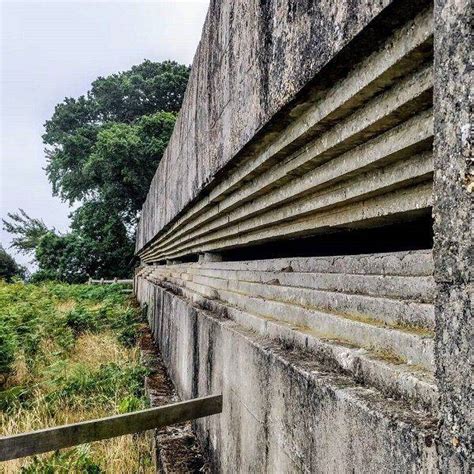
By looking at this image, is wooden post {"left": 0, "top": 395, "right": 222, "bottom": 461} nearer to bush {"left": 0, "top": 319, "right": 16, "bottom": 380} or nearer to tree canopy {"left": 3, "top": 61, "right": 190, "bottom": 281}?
bush {"left": 0, "top": 319, "right": 16, "bottom": 380}

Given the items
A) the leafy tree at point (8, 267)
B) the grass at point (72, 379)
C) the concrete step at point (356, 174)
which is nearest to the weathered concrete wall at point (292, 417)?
the concrete step at point (356, 174)

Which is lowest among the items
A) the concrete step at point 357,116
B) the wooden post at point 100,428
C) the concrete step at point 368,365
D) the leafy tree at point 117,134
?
the wooden post at point 100,428

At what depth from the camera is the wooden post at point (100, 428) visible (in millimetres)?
2266

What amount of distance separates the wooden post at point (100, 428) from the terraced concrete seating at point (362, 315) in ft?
1.70

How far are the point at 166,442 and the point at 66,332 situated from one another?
21.6 ft

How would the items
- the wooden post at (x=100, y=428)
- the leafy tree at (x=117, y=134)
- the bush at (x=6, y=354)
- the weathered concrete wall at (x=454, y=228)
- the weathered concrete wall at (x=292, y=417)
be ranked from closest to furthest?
the weathered concrete wall at (x=454, y=228) → the weathered concrete wall at (x=292, y=417) → the wooden post at (x=100, y=428) → the bush at (x=6, y=354) → the leafy tree at (x=117, y=134)

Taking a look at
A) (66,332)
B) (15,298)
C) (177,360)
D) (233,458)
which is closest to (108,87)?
(15,298)

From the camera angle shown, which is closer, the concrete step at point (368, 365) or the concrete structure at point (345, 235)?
the concrete structure at point (345, 235)

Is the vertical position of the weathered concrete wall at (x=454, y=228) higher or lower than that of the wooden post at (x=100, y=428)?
higher

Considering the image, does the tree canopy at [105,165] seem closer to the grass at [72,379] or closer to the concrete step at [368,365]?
the grass at [72,379]

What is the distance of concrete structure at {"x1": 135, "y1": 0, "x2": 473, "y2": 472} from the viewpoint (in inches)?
36.0

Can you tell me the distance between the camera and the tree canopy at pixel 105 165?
1046 inches

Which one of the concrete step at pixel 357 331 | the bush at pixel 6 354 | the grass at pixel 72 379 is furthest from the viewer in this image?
the bush at pixel 6 354

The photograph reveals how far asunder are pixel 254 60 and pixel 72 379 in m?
5.20
